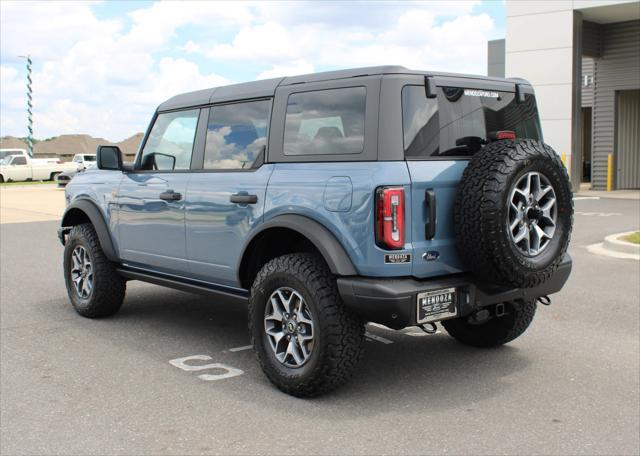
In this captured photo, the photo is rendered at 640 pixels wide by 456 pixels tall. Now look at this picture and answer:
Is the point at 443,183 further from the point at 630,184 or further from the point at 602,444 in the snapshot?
the point at 630,184

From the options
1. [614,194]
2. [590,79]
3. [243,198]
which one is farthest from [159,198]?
[590,79]

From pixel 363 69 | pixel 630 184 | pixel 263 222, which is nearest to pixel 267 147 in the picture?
pixel 263 222

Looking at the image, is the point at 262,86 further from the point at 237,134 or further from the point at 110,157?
the point at 110,157

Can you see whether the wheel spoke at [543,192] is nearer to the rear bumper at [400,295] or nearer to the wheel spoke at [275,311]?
the rear bumper at [400,295]

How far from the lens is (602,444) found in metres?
3.74

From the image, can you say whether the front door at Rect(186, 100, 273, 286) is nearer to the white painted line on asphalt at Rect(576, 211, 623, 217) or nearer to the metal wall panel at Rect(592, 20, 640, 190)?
the white painted line on asphalt at Rect(576, 211, 623, 217)

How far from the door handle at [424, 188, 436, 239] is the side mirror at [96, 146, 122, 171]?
2.98 m

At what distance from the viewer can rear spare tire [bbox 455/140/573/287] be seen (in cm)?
410

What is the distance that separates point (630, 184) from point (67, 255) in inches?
973

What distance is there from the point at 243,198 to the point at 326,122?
2.53ft

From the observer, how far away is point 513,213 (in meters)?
4.24

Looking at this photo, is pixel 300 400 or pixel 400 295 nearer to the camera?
pixel 400 295

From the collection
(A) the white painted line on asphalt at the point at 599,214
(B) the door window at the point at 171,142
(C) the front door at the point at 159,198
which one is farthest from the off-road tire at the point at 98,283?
(A) the white painted line on asphalt at the point at 599,214

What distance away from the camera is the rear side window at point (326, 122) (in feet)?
14.3
